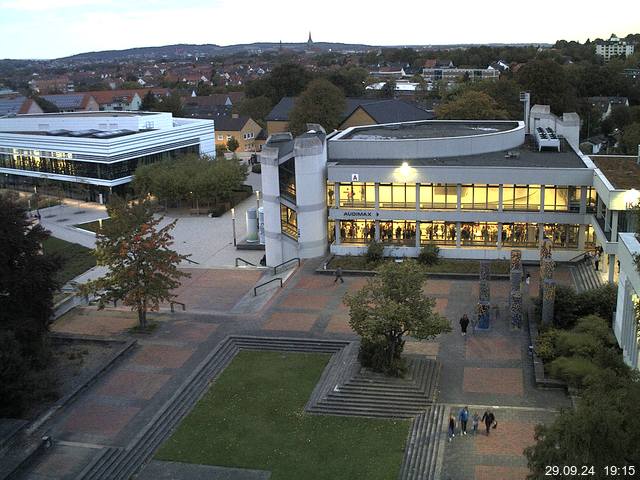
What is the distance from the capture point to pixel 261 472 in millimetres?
22344

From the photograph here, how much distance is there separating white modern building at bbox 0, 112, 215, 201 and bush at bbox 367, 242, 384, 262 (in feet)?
115

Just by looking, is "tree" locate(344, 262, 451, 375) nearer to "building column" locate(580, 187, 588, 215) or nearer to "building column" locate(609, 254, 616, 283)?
"building column" locate(609, 254, 616, 283)

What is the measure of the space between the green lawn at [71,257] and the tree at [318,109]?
3362 centimetres

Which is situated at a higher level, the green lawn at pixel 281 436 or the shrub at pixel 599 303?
the shrub at pixel 599 303

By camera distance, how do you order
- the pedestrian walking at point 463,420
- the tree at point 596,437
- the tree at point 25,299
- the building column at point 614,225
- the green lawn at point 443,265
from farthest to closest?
the green lawn at point 443,265 < the building column at point 614,225 < the tree at point 25,299 < the pedestrian walking at point 463,420 < the tree at point 596,437

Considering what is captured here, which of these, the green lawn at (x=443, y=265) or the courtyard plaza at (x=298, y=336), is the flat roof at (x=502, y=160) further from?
the courtyard plaza at (x=298, y=336)

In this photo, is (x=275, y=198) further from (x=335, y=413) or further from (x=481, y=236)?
(x=335, y=413)

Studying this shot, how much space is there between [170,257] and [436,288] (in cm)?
1393

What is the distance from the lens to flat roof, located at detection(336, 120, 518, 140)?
49.6 metres

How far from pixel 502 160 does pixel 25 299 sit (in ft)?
95.8

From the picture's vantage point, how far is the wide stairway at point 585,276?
36469mm

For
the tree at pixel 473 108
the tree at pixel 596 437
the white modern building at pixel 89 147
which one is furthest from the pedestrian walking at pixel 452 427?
the white modern building at pixel 89 147

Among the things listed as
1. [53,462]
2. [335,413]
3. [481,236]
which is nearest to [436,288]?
[481,236]

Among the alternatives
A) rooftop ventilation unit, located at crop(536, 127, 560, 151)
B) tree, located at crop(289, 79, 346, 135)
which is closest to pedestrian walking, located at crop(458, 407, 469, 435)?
rooftop ventilation unit, located at crop(536, 127, 560, 151)
